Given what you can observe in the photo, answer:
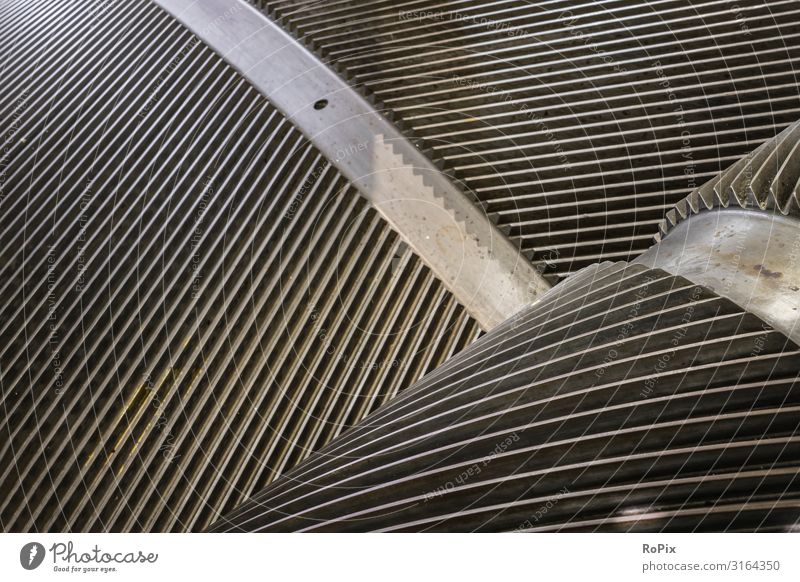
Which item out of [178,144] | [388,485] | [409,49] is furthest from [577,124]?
[388,485]

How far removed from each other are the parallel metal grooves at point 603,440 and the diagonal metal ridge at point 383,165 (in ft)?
5.33

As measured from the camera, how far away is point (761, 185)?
9.21 ft

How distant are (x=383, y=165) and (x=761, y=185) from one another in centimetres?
230

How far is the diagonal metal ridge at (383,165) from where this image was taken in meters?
4.14

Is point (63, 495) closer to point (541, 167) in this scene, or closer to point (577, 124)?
point (541, 167)

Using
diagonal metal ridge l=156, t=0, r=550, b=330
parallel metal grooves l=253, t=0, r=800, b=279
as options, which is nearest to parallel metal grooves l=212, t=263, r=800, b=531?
diagonal metal ridge l=156, t=0, r=550, b=330

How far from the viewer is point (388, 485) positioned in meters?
2.22

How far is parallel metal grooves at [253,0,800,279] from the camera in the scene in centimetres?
410

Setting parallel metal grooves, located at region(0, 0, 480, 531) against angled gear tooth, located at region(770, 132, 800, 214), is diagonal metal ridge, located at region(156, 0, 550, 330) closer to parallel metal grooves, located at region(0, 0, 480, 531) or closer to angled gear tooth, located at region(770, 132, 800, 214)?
parallel metal grooves, located at region(0, 0, 480, 531)

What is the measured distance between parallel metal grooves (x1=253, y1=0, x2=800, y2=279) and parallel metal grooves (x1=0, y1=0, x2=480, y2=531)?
2.24 ft
